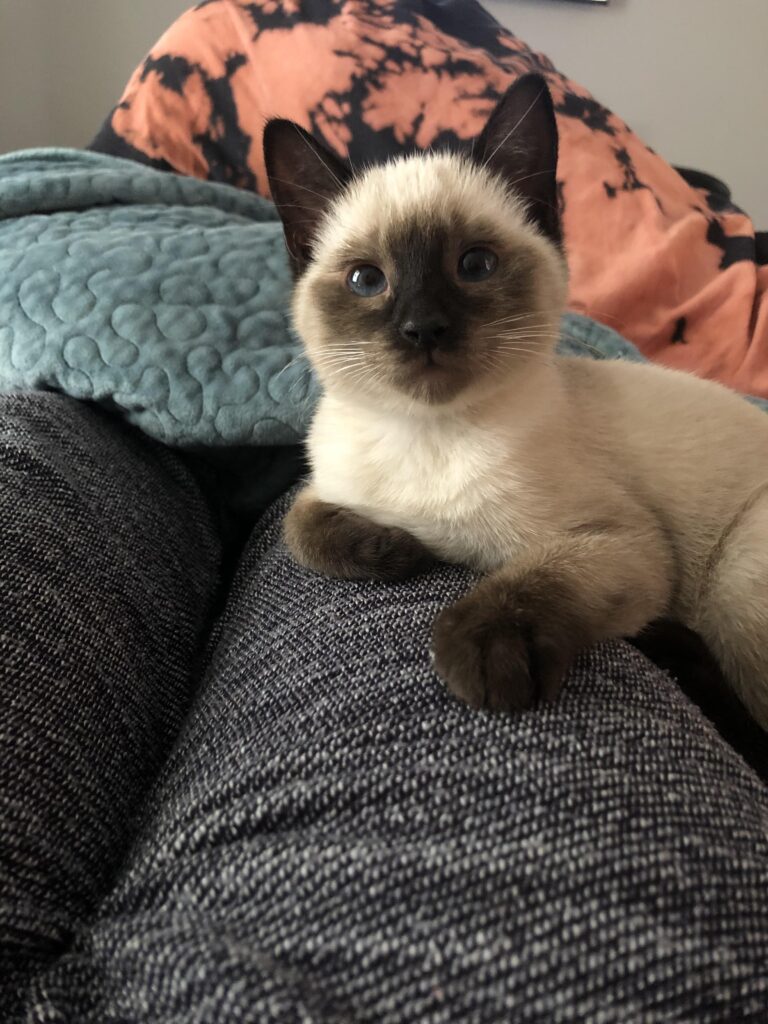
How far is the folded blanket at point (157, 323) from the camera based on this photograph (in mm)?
1176

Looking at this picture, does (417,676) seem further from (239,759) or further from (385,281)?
(385,281)

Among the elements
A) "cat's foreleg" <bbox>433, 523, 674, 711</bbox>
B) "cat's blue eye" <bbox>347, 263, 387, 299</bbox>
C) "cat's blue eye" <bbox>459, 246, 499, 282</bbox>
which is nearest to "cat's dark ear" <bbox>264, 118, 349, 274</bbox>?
"cat's blue eye" <bbox>347, 263, 387, 299</bbox>

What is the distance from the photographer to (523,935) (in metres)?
0.49

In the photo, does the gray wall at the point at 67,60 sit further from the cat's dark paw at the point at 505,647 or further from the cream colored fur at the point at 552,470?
the cat's dark paw at the point at 505,647

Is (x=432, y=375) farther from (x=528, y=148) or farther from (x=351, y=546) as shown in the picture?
(x=528, y=148)

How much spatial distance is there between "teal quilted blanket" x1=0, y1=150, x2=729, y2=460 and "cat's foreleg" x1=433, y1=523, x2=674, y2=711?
563 mm

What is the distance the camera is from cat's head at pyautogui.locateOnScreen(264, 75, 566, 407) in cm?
89

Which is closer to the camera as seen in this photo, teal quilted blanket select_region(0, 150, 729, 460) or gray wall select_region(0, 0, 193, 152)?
teal quilted blanket select_region(0, 150, 729, 460)

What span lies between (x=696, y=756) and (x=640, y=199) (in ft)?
4.95

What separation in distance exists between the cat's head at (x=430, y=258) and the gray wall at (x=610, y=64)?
74.6 inches

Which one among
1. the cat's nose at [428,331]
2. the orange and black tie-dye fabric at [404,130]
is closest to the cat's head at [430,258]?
the cat's nose at [428,331]

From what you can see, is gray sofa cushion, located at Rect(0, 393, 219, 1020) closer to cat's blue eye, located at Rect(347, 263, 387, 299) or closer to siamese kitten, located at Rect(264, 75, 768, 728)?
siamese kitten, located at Rect(264, 75, 768, 728)

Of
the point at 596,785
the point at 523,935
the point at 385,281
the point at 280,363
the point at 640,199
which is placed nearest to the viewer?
the point at 523,935

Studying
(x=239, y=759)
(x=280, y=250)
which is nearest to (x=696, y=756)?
(x=239, y=759)
